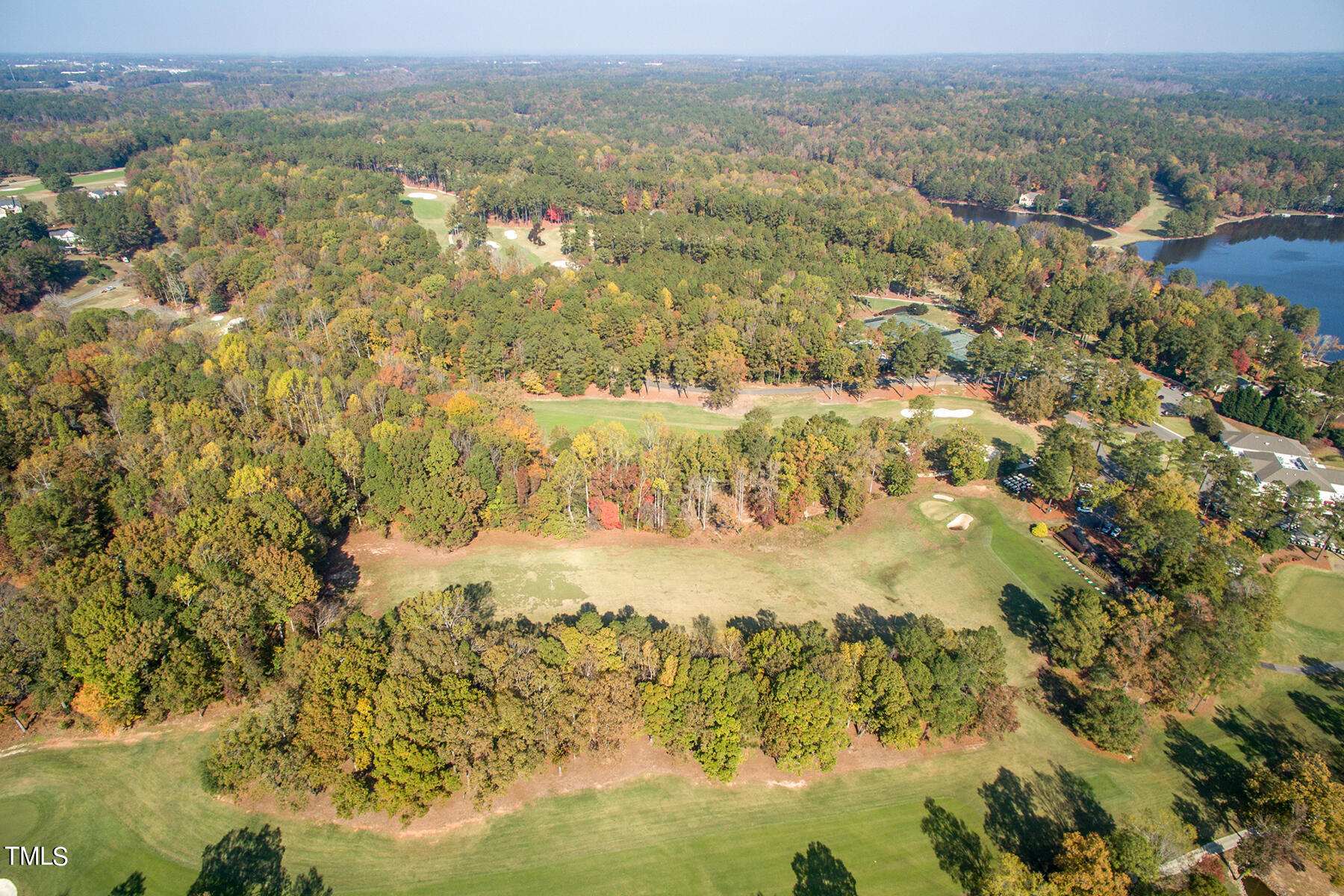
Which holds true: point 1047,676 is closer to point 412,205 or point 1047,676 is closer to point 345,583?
point 345,583

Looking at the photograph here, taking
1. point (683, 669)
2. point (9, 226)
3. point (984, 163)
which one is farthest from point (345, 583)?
point (984, 163)

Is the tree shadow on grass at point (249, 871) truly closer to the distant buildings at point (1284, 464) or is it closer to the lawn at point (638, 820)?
the lawn at point (638, 820)

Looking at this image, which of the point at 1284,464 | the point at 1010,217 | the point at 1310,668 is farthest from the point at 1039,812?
the point at 1010,217

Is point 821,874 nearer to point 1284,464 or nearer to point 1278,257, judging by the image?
point 1284,464

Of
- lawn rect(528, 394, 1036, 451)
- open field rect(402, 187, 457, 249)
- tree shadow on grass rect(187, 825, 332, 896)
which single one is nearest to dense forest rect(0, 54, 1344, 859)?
tree shadow on grass rect(187, 825, 332, 896)

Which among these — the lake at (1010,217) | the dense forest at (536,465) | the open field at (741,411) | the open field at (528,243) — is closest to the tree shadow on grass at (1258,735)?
the dense forest at (536,465)

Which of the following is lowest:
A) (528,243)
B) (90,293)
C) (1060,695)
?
(1060,695)
